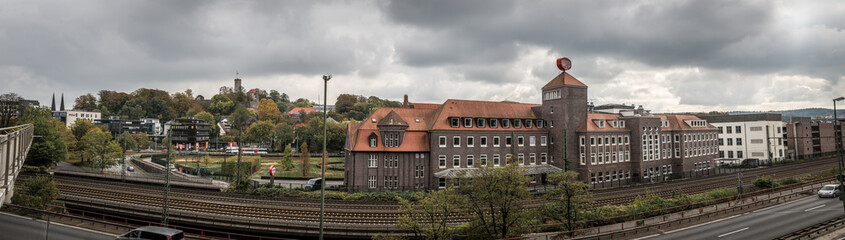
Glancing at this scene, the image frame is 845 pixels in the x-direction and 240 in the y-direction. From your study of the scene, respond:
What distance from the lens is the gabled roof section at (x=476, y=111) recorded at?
55.1 meters

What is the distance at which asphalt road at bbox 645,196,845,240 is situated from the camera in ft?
88.1

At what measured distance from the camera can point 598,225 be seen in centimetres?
2938

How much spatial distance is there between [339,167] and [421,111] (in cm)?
3768

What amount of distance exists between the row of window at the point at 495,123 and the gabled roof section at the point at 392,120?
745 centimetres

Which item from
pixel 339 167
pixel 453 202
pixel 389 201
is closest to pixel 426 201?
pixel 453 202

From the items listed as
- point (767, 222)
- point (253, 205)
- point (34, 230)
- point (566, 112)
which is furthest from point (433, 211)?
point (566, 112)

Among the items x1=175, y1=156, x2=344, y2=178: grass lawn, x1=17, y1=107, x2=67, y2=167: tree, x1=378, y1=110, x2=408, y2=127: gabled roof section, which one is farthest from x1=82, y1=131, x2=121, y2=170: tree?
x1=378, y1=110, x2=408, y2=127: gabled roof section

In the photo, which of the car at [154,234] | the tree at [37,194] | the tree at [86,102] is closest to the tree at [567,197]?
the car at [154,234]

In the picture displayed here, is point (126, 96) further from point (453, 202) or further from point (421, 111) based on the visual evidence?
point (453, 202)

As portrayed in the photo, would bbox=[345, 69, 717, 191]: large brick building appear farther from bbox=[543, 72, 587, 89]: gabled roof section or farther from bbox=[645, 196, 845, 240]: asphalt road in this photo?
bbox=[645, 196, 845, 240]: asphalt road

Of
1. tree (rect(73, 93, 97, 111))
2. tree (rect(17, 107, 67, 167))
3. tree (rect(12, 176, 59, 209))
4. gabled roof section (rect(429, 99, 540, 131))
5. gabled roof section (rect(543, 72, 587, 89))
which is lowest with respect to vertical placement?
tree (rect(12, 176, 59, 209))

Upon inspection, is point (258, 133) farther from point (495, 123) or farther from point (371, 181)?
point (495, 123)

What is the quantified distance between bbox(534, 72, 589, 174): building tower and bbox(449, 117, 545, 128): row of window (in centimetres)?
245

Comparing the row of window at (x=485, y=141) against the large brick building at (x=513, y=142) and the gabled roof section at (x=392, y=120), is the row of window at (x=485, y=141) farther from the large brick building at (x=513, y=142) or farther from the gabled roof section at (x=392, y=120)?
the gabled roof section at (x=392, y=120)
